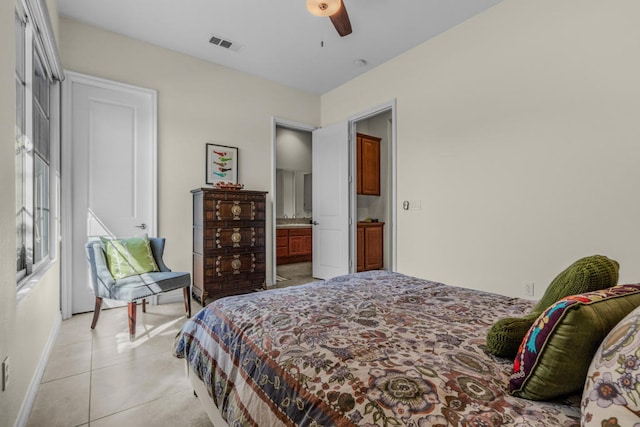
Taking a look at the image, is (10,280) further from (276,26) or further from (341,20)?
(276,26)

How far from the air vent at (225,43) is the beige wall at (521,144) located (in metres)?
1.94

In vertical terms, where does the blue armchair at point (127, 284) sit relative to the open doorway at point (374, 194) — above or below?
below

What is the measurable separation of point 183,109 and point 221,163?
77cm

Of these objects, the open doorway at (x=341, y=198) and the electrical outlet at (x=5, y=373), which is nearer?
the electrical outlet at (x=5, y=373)

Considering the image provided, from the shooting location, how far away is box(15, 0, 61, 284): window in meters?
1.87

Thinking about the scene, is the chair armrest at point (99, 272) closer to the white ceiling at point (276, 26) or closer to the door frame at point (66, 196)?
the door frame at point (66, 196)

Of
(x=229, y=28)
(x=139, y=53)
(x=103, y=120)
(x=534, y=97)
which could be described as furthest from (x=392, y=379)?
(x=139, y=53)

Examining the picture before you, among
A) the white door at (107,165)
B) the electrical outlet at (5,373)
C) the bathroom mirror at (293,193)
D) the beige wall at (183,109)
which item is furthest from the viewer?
the bathroom mirror at (293,193)

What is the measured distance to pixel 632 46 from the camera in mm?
2240

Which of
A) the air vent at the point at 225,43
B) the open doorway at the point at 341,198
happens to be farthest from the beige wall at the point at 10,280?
the open doorway at the point at 341,198

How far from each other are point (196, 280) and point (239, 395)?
2.86 metres

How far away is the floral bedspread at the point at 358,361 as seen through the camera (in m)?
0.76

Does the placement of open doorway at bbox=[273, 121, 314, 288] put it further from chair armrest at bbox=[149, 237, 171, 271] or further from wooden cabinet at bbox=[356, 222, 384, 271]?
chair armrest at bbox=[149, 237, 171, 271]

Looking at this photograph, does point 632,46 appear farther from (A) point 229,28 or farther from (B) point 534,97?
(A) point 229,28
